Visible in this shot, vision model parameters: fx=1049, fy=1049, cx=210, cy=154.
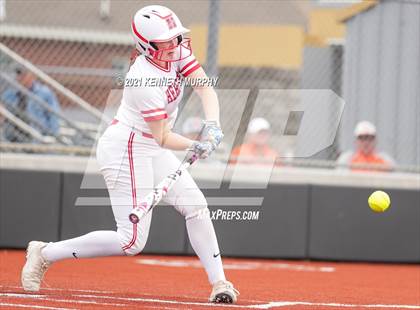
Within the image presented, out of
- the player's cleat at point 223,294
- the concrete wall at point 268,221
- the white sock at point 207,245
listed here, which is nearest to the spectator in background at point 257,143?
the concrete wall at point 268,221

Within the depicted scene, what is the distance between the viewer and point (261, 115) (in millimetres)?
12242

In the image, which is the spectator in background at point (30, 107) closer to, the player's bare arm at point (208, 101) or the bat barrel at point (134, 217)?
the player's bare arm at point (208, 101)

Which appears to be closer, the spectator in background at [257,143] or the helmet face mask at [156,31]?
the helmet face mask at [156,31]

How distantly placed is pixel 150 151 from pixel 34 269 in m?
1.07

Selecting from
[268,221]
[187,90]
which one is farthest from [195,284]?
[187,90]

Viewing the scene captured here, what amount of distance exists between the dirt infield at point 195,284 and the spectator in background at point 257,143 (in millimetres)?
1332

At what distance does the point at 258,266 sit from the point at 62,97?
154 inches

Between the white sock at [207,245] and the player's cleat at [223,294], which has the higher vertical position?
the white sock at [207,245]

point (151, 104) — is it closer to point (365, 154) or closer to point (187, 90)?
point (187, 90)

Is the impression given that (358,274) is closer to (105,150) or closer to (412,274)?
(412,274)

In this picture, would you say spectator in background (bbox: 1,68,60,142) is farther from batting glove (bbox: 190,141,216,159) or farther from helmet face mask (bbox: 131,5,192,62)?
batting glove (bbox: 190,141,216,159)

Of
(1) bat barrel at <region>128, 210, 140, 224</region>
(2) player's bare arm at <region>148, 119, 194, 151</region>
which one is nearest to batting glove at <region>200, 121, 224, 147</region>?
(2) player's bare arm at <region>148, 119, 194, 151</region>

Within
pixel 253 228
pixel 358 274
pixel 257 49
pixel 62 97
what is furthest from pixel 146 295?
pixel 257 49

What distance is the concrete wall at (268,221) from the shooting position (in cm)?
1115
